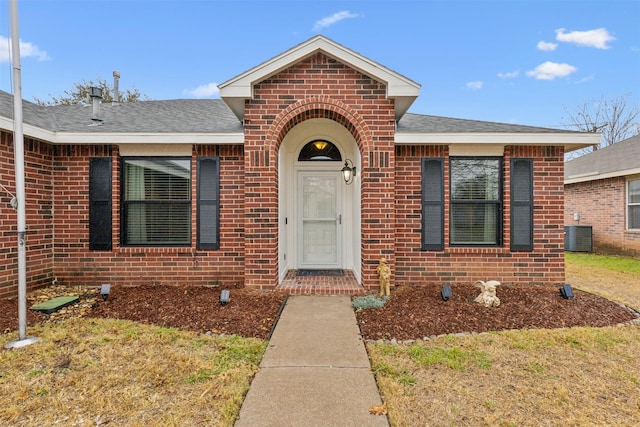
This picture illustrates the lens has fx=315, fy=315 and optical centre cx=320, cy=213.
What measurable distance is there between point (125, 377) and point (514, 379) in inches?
131

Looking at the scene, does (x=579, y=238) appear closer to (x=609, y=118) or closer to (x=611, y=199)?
(x=611, y=199)

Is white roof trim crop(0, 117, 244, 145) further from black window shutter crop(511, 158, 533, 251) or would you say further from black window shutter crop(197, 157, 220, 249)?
black window shutter crop(511, 158, 533, 251)

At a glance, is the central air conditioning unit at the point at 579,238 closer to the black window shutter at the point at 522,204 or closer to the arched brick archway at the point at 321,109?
the black window shutter at the point at 522,204

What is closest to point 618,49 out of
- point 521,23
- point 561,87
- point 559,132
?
point 561,87

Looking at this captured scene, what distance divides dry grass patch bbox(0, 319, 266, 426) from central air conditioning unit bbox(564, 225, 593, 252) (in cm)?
1269

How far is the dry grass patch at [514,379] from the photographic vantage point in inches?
87.0

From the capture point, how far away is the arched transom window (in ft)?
21.1

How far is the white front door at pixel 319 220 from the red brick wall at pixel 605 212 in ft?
32.2

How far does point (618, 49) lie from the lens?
19094mm

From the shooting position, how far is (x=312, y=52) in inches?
193

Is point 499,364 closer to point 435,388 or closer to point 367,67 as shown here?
point 435,388

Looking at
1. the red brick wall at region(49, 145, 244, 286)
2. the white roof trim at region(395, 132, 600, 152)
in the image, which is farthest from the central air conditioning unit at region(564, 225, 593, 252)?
the red brick wall at region(49, 145, 244, 286)

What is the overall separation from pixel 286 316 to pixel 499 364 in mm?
2431

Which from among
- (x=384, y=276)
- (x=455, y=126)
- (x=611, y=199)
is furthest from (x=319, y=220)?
(x=611, y=199)
